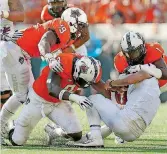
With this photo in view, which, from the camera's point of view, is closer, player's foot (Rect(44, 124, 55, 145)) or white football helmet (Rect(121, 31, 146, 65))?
white football helmet (Rect(121, 31, 146, 65))

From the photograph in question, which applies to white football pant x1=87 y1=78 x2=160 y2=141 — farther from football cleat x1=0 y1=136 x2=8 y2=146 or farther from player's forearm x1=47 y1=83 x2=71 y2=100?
football cleat x1=0 y1=136 x2=8 y2=146

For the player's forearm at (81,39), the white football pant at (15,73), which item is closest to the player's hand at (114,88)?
the white football pant at (15,73)

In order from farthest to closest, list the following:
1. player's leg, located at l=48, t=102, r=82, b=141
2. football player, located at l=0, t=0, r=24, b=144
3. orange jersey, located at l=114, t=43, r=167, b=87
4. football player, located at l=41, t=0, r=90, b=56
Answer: football player, located at l=41, t=0, r=90, b=56 → football player, located at l=0, t=0, r=24, b=144 → player's leg, located at l=48, t=102, r=82, b=141 → orange jersey, located at l=114, t=43, r=167, b=87

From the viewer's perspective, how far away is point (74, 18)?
25.7 ft

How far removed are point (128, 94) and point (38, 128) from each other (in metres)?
1.87

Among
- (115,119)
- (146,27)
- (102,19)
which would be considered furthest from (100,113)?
(102,19)

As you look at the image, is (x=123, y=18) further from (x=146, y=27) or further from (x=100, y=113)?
(x=100, y=113)

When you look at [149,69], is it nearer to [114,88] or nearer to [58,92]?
[114,88]

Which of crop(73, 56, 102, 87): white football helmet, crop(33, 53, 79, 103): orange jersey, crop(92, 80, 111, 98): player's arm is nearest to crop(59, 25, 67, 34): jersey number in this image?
crop(33, 53, 79, 103): orange jersey

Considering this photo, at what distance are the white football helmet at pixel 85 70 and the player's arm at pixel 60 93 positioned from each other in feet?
0.59

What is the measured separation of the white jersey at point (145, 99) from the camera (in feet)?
21.6

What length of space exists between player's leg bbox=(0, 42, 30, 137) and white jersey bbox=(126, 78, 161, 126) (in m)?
1.35

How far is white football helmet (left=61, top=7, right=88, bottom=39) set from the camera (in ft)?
25.5

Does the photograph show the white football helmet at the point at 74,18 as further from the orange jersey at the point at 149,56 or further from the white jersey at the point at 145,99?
the white jersey at the point at 145,99
